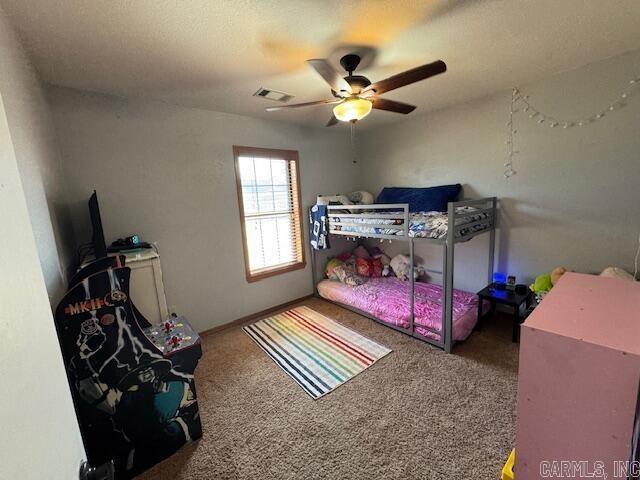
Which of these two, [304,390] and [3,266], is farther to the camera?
[304,390]

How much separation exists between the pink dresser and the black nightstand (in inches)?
71.2

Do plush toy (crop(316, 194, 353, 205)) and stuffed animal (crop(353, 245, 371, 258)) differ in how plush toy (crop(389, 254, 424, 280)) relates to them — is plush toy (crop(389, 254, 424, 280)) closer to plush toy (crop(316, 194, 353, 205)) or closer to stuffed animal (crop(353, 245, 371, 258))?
stuffed animal (crop(353, 245, 371, 258))

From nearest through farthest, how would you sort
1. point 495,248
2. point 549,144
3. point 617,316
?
1. point 617,316
2. point 549,144
3. point 495,248

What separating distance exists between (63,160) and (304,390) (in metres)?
2.58

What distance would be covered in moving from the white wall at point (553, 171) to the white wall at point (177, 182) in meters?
1.85

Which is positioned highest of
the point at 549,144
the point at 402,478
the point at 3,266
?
the point at 549,144

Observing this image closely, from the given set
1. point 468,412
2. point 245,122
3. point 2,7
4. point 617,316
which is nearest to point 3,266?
point 617,316

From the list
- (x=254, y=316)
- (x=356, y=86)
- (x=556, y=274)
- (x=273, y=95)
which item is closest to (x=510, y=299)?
(x=556, y=274)

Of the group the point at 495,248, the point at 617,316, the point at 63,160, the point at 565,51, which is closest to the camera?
the point at 617,316

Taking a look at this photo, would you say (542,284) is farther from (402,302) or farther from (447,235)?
(402,302)

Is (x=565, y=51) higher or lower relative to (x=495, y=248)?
higher

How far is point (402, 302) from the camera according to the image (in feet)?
9.54

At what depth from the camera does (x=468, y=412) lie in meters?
1.72

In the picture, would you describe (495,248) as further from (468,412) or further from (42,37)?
(42,37)
